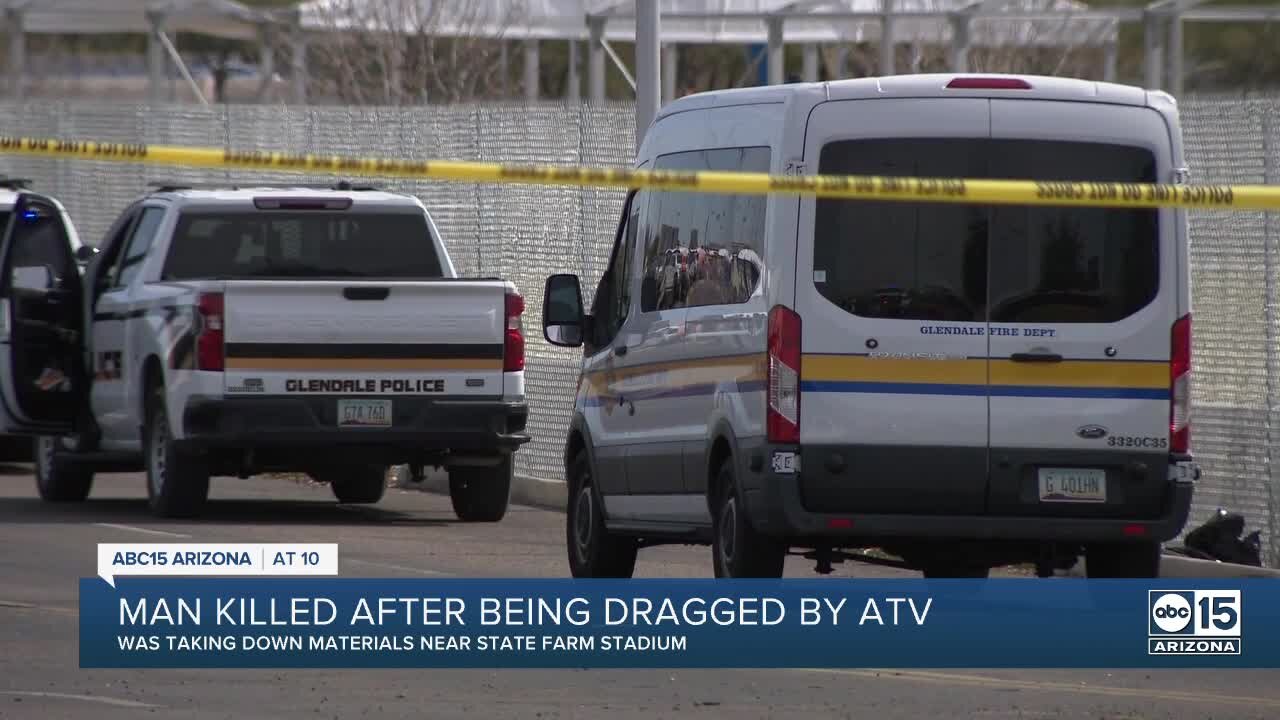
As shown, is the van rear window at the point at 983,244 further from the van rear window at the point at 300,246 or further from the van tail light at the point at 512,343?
the van rear window at the point at 300,246

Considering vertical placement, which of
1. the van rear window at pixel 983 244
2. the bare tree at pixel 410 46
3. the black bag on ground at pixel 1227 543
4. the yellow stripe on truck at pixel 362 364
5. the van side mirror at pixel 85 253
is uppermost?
the bare tree at pixel 410 46

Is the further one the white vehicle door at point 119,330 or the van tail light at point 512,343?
the white vehicle door at point 119,330

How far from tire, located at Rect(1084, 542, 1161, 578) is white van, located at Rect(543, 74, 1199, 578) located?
0.04 feet

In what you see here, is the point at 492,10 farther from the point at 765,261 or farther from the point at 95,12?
the point at 765,261

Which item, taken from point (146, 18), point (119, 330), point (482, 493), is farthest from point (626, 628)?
point (146, 18)

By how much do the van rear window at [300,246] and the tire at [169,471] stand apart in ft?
3.12

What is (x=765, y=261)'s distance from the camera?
1061cm

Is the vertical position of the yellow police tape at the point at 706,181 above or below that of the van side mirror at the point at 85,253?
above

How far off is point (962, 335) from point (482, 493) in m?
6.92

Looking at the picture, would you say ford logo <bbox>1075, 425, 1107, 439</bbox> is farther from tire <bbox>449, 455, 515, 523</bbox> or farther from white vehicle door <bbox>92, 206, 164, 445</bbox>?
white vehicle door <bbox>92, 206, 164, 445</bbox>

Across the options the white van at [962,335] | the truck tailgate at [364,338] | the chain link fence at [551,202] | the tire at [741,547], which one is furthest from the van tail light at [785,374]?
the truck tailgate at [364,338]

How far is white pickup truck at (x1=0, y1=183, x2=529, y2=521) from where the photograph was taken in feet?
51.6

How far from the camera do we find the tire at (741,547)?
35.4 ft

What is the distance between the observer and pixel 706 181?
862 cm
